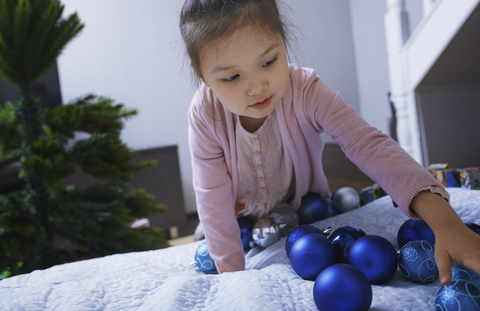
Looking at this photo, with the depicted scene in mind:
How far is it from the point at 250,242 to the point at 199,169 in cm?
23

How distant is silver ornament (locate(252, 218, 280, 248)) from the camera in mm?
875

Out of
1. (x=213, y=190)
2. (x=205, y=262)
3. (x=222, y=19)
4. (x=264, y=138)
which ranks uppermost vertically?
(x=222, y=19)

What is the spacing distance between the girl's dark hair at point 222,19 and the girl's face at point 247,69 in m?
0.01

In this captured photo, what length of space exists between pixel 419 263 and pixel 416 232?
0.10 meters

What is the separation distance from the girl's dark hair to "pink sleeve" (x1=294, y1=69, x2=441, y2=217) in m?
0.18

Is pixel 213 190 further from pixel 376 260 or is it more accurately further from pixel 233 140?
pixel 376 260

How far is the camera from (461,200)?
0.77 m

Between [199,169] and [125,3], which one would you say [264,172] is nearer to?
[199,169]

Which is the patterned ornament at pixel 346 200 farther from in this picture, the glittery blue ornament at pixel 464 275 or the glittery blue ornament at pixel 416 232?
the glittery blue ornament at pixel 464 275

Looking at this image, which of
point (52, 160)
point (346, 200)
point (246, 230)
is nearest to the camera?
point (246, 230)

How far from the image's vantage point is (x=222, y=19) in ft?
2.14

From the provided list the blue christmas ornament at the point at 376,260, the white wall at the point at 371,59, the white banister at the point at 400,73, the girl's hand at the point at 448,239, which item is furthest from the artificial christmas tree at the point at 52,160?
the white wall at the point at 371,59

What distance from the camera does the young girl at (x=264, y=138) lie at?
58cm

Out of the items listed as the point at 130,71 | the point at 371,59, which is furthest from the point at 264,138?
the point at 371,59
